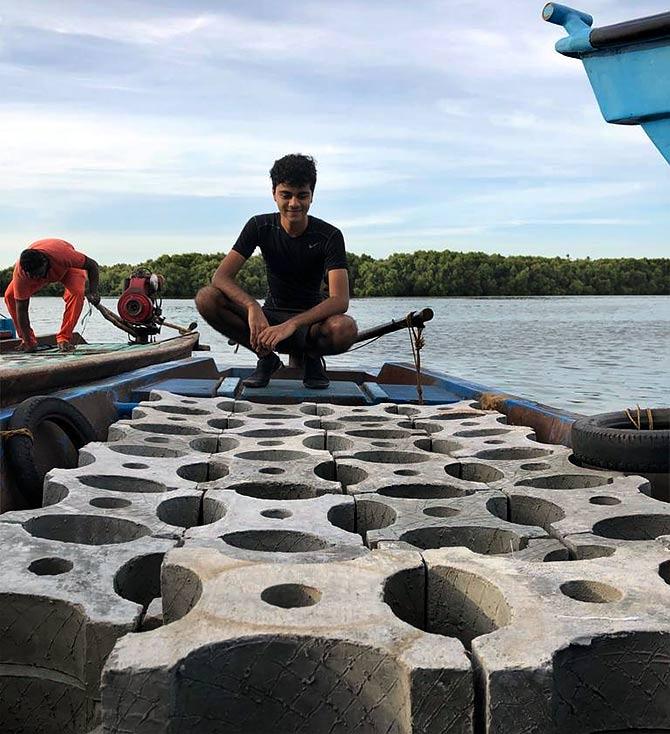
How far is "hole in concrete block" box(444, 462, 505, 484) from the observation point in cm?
290

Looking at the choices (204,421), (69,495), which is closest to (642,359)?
(204,421)

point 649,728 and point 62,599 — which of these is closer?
point 649,728

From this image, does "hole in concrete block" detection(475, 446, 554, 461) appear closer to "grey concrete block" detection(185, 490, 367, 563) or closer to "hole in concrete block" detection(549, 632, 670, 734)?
"grey concrete block" detection(185, 490, 367, 563)

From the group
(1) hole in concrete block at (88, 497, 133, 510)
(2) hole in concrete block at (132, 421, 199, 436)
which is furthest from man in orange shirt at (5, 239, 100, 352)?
(1) hole in concrete block at (88, 497, 133, 510)

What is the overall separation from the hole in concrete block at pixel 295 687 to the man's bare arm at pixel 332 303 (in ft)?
10.8

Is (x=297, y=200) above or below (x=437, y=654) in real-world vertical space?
above

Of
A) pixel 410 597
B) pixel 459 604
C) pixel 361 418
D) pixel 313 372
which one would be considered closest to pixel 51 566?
pixel 410 597

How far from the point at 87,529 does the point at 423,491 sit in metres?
1.08

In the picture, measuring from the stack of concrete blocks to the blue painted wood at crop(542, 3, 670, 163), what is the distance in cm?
397

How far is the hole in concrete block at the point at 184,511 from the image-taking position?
2.34m

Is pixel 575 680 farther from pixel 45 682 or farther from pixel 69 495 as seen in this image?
pixel 69 495

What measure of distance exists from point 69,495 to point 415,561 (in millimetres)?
1080

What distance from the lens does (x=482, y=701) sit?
4.28 ft

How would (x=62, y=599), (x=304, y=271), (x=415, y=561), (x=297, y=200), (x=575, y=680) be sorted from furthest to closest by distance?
(x=304, y=271), (x=297, y=200), (x=415, y=561), (x=62, y=599), (x=575, y=680)
